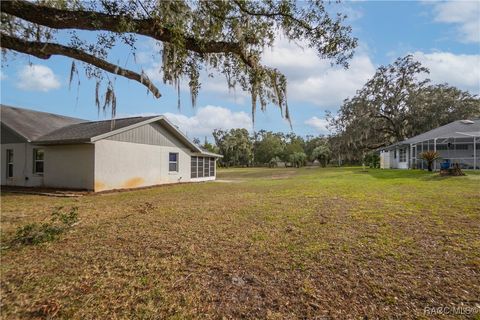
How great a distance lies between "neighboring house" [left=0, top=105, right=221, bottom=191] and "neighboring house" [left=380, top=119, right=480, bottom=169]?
54.4 feet

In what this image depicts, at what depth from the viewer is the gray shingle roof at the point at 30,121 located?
13203mm

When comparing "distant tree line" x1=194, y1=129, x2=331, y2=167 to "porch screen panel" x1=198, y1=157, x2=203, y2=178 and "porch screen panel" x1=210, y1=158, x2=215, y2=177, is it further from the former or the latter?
"porch screen panel" x1=198, y1=157, x2=203, y2=178

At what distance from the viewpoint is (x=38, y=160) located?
13.0m

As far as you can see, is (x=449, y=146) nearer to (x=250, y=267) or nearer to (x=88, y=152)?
(x=250, y=267)

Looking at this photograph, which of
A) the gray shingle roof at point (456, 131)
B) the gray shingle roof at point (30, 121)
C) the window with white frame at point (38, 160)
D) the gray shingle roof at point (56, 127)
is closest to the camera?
the gray shingle roof at point (56, 127)

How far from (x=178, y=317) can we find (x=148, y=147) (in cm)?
1240

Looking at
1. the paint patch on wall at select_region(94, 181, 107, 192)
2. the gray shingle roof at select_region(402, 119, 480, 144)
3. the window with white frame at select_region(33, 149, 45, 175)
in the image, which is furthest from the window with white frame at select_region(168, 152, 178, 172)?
the gray shingle roof at select_region(402, 119, 480, 144)

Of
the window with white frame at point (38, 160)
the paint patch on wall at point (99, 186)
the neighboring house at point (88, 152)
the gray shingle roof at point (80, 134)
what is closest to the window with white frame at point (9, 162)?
the neighboring house at point (88, 152)

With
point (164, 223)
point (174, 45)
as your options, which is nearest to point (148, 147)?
point (164, 223)

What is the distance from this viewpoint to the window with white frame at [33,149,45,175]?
13.0 metres

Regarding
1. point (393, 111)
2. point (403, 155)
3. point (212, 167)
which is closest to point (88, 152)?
point (212, 167)

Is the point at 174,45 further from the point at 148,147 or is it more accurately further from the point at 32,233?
the point at 148,147

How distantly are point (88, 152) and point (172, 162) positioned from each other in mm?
5084

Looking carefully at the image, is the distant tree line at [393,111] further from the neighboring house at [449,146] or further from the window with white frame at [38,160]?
the window with white frame at [38,160]
